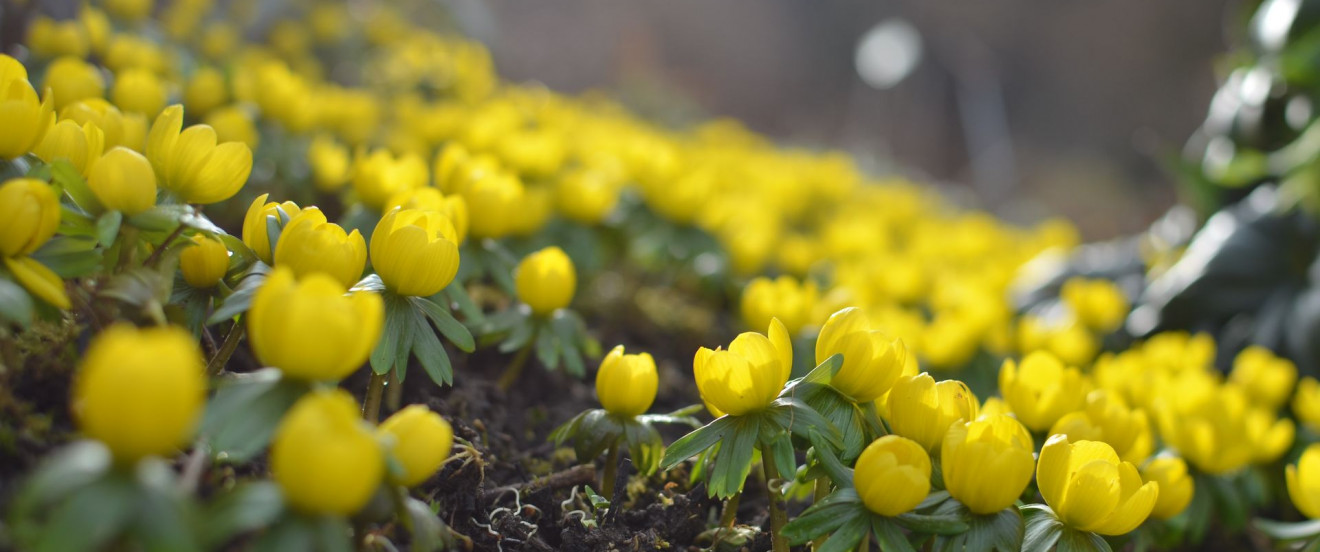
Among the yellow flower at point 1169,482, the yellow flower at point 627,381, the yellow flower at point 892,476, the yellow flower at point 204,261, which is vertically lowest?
the yellow flower at point 204,261

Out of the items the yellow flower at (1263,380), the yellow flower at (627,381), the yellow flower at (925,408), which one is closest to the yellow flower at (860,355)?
the yellow flower at (925,408)

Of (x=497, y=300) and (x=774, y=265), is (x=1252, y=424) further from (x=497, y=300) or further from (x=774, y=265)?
(x=497, y=300)

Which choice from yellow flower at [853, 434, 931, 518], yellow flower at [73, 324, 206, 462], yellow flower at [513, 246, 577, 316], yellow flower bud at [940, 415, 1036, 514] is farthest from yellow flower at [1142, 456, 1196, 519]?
yellow flower at [73, 324, 206, 462]

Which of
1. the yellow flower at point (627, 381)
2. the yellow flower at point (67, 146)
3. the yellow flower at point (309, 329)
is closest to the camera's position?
the yellow flower at point (309, 329)

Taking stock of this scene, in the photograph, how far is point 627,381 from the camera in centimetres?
115

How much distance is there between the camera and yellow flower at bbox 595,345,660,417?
115 cm

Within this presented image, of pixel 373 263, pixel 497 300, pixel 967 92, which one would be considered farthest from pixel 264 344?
pixel 967 92

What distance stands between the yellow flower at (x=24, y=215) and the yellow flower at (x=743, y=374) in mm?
721

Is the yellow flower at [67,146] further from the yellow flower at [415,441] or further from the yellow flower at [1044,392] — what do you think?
the yellow flower at [1044,392]

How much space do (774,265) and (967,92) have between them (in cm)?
937

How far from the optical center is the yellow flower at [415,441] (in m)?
0.80

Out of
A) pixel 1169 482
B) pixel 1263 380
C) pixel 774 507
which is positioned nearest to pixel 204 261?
pixel 774 507

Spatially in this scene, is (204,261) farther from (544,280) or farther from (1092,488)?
(1092,488)

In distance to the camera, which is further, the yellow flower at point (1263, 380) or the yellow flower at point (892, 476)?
the yellow flower at point (1263, 380)
